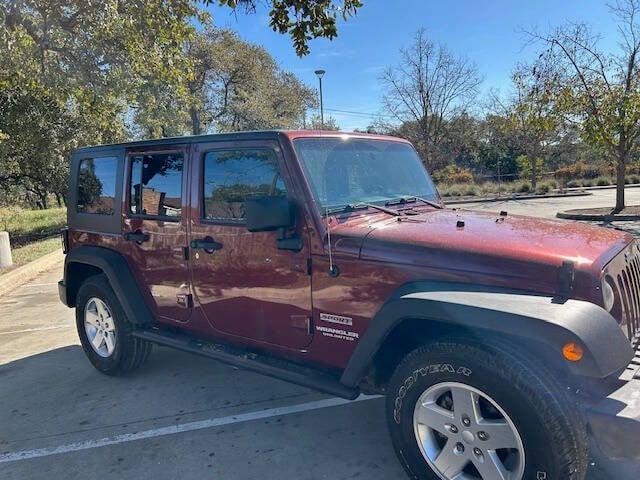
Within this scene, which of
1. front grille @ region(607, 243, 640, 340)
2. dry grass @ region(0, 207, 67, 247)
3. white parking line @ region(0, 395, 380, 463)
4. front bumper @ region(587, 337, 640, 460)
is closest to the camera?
front bumper @ region(587, 337, 640, 460)

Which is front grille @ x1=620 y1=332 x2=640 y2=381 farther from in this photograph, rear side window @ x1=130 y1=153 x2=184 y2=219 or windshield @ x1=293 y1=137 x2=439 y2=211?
rear side window @ x1=130 y1=153 x2=184 y2=219

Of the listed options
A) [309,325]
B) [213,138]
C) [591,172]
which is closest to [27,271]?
[213,138]

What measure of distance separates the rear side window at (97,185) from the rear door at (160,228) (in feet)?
0.87

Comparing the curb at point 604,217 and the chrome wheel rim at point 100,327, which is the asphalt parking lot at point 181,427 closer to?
the chrome wheel rim at point 100,327

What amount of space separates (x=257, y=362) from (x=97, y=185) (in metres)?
2.37

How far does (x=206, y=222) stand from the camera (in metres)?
3.36

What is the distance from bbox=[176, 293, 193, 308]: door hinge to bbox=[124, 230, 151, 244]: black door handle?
540 mm

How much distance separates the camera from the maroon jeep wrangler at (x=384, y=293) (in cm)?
210

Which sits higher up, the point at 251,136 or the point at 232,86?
the point at 232,86

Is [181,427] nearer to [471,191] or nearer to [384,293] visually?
[384,293]

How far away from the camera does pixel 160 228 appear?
3693 mm

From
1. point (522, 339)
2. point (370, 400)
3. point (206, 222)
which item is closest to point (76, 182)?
point (206, 222)

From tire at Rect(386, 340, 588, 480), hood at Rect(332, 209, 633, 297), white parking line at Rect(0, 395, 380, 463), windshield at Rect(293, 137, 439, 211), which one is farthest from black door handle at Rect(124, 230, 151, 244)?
tire at Rect(386, 340, 588, 480)

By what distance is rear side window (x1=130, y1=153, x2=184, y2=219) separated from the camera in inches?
141
